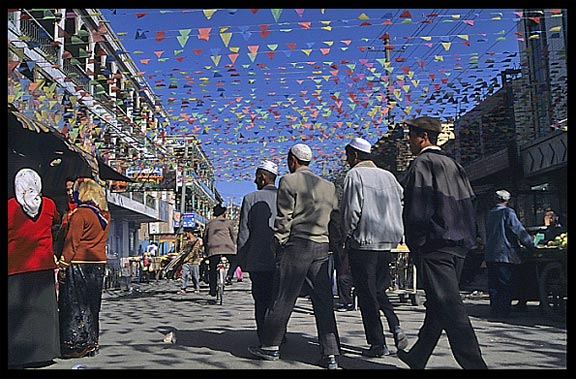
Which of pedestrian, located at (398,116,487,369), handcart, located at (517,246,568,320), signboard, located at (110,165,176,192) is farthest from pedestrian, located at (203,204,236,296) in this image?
signboard, located at (110,165,176,192)

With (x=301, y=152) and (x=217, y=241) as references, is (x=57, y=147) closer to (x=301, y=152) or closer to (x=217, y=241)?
(x=217, y=241)

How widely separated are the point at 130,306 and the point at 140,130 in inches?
235

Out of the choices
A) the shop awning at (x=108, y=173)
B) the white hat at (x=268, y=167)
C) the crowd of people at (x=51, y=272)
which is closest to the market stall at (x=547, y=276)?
the white hat at (x=268, y=167)

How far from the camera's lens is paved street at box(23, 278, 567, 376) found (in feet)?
16.7

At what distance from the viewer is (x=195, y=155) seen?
1900cm

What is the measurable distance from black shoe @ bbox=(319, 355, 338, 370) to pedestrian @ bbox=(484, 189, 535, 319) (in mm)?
3850

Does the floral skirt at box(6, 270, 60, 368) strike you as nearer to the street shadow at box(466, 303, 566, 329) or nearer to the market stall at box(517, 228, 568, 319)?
the street shadow at box(466, 303, 566, 329)

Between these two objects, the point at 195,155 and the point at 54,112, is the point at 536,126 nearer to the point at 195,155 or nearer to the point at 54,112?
the point at 195,155

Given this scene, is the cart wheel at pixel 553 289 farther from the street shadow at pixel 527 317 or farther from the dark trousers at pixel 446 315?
the dark trousers at pixel 446 315

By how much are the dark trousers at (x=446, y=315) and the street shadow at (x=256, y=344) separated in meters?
0.65

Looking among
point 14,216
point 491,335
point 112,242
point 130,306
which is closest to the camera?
point 14,216

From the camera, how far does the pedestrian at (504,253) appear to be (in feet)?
26.7

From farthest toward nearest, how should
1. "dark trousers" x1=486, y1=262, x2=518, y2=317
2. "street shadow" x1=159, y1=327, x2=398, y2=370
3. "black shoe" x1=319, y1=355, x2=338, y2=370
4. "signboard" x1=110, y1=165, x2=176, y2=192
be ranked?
1. "signboard" x1=110, y1=165, x2=176, y2=192
2. "dark trousers" x1=486, y1=262, x2=518, y2=317
3. "street shadow" x1=159, y1=327, x2=398, y2=370
4. "black shoe" x1=319, y1=355, x2=338, y2=370
